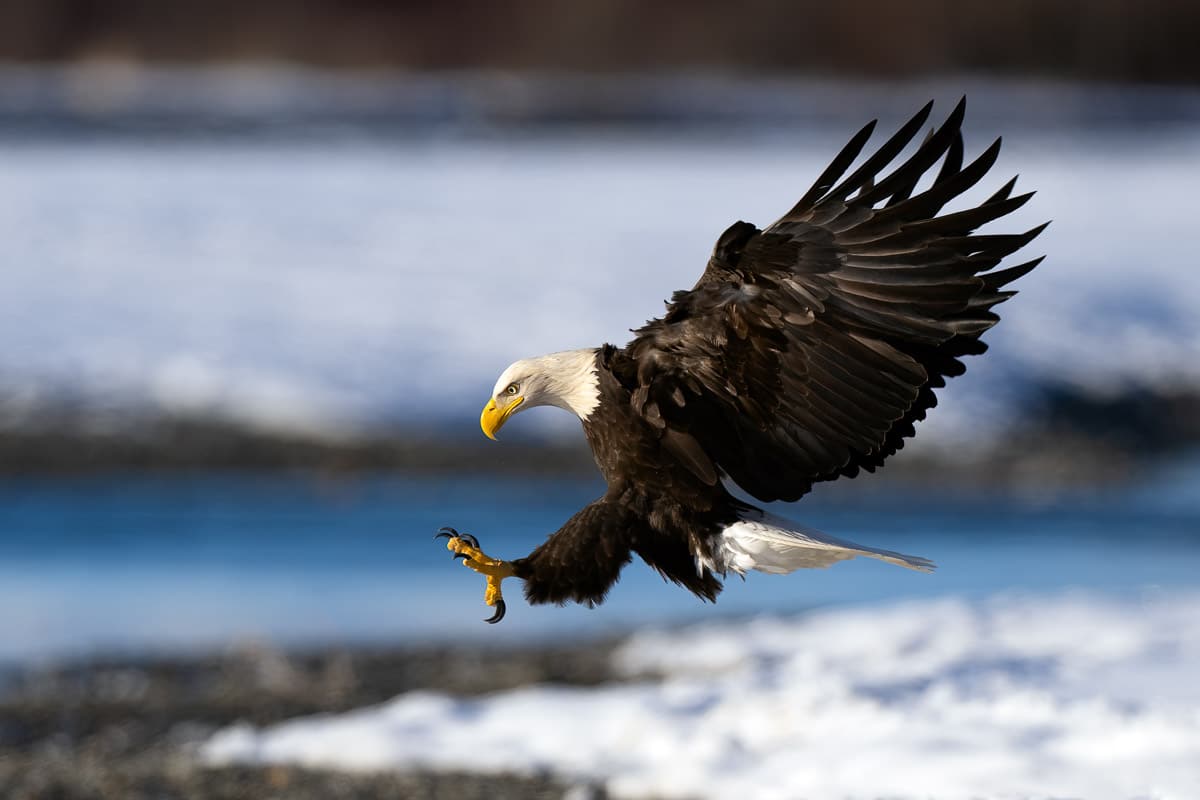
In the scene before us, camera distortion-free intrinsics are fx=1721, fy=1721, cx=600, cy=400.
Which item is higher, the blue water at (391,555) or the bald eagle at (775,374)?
the blue water at (391,555)

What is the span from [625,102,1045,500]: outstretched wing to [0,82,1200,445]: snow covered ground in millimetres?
8050

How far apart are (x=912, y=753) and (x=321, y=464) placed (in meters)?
7.42

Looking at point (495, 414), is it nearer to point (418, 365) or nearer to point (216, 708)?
point (216, 708)

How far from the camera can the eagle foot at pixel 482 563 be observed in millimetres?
4488

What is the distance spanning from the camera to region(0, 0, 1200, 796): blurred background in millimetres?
8742

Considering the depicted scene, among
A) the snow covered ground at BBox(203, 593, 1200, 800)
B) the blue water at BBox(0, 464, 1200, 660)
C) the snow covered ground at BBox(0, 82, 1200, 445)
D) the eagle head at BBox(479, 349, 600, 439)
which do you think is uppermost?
the snow covered ground at BBox(0, 82, 1200, 445)

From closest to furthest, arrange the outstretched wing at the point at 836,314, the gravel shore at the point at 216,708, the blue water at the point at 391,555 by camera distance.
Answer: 1. the outstretched wing at the point at 836,314
2. the gravel shore at the point at 216,708
3. the blue water at the point at 391,555

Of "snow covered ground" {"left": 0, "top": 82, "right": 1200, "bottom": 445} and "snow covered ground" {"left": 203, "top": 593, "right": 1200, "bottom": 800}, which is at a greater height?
"snow covered ground" {"left": 0, "top": 82, "right": 1200, "bottom": 445}

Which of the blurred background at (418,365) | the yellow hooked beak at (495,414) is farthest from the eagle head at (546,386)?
the blurred background at (418,365)

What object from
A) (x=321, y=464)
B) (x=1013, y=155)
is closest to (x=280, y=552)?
(x=321, y=464)

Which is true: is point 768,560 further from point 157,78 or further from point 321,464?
point 157,78

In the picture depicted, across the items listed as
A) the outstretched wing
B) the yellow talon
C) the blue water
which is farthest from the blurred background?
the outstretched wing

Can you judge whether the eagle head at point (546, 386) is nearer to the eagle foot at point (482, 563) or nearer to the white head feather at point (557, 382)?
the white head feather at point (557, 382)

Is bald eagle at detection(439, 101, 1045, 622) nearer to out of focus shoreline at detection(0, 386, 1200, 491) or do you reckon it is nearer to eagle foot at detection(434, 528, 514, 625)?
eagle foot at detection(434, 528, 514, 625)
